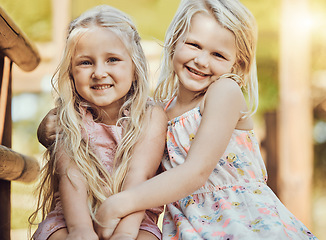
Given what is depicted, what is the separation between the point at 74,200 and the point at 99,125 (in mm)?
276

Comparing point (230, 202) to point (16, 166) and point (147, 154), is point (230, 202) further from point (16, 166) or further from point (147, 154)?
point (16, 166)

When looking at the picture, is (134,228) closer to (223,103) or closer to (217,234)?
(217,234)

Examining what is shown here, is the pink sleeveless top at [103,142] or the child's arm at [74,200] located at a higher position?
the pink sleeveless top at [103,142]

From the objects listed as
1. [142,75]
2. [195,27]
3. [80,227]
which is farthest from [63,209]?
[195,27]

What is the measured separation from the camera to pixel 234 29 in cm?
153

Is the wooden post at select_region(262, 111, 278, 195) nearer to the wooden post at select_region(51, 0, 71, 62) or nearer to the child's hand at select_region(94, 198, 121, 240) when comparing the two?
the wooden post at select_region(51, 0, 71, 62)

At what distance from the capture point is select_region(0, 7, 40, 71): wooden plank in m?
1.55

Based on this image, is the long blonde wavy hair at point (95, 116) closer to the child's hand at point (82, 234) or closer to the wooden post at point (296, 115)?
the child's hand at point (82, 234)

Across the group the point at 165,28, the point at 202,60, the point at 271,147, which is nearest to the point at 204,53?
the point at 202,60

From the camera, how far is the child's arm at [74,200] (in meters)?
1.31

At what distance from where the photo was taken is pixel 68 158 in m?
1.48

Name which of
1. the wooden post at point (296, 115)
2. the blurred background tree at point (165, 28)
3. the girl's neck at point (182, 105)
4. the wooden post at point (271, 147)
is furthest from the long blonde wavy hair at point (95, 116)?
the wooden post at point (271, 147)

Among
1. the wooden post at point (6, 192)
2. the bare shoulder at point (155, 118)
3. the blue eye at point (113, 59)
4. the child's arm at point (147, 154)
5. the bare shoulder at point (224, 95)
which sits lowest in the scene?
the wooden post at point (6, 192)

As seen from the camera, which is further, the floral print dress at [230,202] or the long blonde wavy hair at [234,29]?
the long blonde wavy hair at [234,29]
